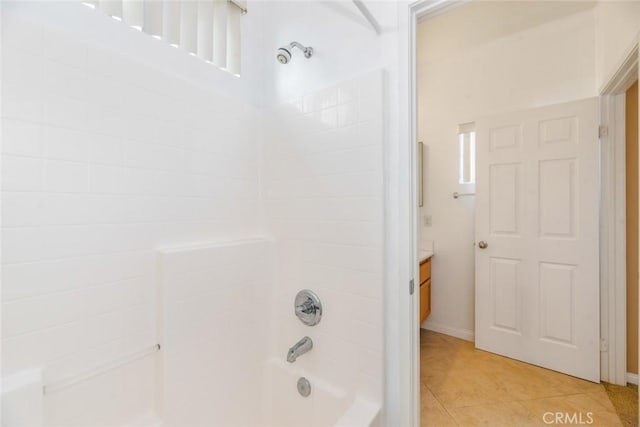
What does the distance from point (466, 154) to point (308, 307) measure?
2277 millimetres

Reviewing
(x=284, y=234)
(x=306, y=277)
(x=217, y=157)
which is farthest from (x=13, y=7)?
(x=306, y=277)

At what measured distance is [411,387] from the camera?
3.83 feet

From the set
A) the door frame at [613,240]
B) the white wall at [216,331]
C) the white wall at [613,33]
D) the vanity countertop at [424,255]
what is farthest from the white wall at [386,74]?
the door frame at [613,240]

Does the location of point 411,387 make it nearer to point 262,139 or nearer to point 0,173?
point 262,139

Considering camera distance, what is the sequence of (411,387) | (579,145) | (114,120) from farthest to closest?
(579,145)
(411,387)
(114,120)

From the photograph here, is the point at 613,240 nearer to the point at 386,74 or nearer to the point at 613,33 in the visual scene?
the point at 613,33

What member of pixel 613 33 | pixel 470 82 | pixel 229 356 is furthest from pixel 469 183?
pixel 229 356

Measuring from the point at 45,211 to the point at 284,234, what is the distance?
931 mm

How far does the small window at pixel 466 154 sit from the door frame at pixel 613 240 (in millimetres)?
896

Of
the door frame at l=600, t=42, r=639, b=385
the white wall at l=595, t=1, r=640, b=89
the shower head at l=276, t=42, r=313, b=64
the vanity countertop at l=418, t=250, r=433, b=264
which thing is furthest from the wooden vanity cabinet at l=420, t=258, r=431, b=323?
the shower head at l=276, t=42, r=313, b=64

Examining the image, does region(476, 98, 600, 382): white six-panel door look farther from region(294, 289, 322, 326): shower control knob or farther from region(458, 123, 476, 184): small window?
region(294, 289, 322, 326): shower control knob

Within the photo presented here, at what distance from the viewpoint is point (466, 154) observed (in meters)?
2.75

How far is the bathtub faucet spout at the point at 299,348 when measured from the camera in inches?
52.7

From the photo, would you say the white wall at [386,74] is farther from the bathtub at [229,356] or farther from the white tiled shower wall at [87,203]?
the white tiled shower wall at [87,203]
